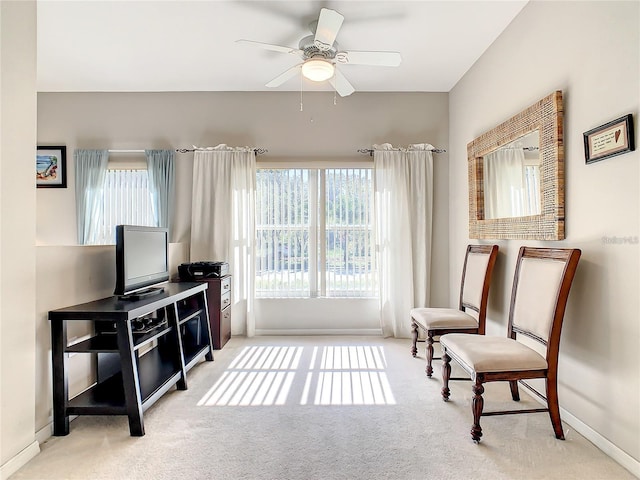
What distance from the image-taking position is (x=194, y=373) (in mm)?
3115

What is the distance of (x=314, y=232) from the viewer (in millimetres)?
4301

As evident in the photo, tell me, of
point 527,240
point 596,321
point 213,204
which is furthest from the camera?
point 213,204

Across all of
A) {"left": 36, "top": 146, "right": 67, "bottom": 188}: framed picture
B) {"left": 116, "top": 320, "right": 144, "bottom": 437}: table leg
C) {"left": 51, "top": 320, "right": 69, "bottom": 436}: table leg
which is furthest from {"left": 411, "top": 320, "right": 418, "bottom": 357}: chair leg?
{"left": 36, "top": 146, "right": 67, "bottom": 188}: framed picture

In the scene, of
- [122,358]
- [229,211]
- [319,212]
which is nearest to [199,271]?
[229,211]

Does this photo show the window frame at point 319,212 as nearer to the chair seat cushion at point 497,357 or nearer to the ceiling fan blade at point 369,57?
the ceiling fan blade at point 369,57

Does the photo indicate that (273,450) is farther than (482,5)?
No

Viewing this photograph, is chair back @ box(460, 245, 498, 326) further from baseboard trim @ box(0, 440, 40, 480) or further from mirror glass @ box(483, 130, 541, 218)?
baseboard trim @ box(0, 440, 40, 480)

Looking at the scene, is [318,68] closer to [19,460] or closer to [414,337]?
[414,337]

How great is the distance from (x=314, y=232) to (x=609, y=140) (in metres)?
2.89

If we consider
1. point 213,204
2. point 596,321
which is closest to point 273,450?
point 596,321

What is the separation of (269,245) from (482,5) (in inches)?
118

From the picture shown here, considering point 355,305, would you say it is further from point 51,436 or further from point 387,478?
point 51,436

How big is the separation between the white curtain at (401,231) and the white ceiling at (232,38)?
2.76 feet

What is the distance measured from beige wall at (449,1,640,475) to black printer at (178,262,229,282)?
2.91 m
